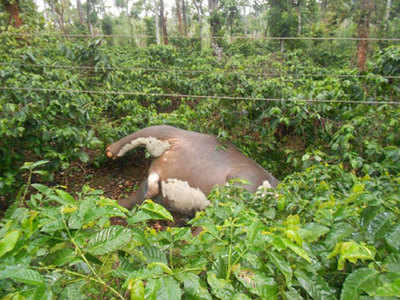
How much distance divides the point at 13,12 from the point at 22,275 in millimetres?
7675

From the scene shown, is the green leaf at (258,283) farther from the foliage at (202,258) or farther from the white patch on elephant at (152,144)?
the white patch on elephant at (152,144)

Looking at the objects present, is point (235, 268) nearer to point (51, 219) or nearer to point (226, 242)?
point (226, 242)

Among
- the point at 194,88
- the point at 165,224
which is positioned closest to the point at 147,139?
the point at 165,224

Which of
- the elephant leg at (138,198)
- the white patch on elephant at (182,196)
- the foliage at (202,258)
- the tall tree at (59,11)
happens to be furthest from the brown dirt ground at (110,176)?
the tall tree at (59,11)

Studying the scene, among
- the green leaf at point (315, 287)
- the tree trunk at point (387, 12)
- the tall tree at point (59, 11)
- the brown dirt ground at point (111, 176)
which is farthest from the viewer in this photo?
the tall tree at point (59, 11)

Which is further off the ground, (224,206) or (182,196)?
(224,206)

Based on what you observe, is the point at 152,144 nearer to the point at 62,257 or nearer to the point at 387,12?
the point at 62,257

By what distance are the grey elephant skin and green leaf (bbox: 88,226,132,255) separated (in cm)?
212

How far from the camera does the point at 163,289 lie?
681mm

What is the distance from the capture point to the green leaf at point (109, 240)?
0.79 meters

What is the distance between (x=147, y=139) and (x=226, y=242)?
2.91 meters

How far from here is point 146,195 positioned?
349 centimetres

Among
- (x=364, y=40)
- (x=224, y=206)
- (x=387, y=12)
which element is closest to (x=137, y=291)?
(x=224, y=206)

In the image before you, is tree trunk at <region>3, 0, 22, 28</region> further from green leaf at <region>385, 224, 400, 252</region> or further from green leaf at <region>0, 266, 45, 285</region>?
green leaf at <region>385, 224, 400, 252</region>
